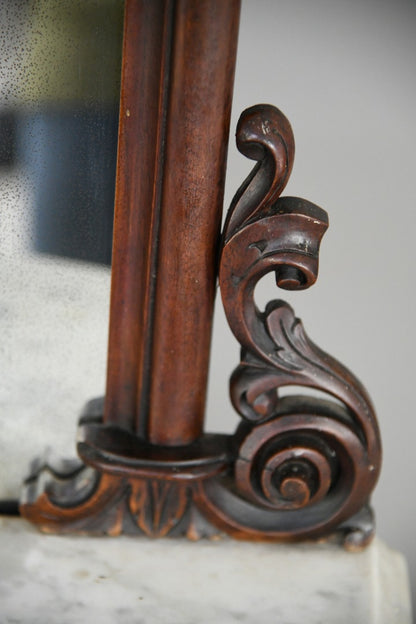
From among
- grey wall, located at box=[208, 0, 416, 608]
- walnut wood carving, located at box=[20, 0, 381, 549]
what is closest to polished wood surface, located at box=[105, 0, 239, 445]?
walnut wood carving, located at box=[20, 0, 381, 549]

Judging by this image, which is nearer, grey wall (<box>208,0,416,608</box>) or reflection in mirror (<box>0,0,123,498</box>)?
reflection in mirror (<box>0,0,123,498</box>)

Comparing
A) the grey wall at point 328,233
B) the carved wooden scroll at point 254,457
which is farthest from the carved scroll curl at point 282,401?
the grey wall at point 328,233

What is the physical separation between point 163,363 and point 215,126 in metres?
0.16

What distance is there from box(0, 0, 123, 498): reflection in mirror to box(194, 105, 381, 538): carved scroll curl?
10 cm

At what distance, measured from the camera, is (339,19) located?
2.02ft

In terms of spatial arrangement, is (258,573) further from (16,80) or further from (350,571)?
(16,80)

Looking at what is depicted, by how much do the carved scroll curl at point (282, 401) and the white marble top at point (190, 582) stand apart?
26mm

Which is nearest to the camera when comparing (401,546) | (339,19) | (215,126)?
(215,126)

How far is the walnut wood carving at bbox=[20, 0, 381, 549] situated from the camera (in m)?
0.49

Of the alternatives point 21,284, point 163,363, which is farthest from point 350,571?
point 21,284

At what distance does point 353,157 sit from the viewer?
653 mm

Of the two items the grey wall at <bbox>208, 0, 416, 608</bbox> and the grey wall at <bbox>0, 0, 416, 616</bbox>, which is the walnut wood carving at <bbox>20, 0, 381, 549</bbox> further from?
the grey wall at <bbox>208, 0, 416, 608</bbox>

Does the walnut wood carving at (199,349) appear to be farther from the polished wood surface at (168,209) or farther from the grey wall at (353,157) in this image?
the grey wall at (353,157)

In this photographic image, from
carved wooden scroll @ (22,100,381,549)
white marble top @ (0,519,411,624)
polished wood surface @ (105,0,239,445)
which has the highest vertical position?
polished wood surface @ (105,0,239,445)
